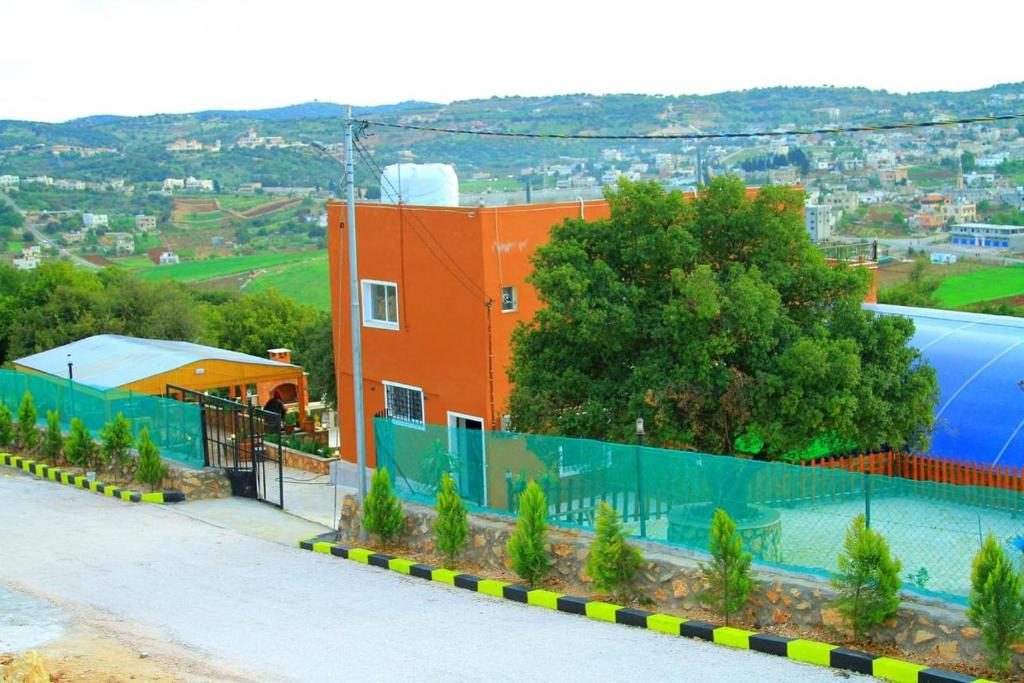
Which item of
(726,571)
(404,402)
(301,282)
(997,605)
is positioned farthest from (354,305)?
(301,282)

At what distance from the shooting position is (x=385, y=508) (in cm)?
1655

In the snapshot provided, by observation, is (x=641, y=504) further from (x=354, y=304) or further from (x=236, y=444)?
(x=236, y=444)

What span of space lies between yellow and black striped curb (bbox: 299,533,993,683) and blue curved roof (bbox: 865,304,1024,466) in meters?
12.0

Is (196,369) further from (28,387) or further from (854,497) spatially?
(854,497)

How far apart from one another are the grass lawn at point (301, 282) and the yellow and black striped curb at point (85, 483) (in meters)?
68.3

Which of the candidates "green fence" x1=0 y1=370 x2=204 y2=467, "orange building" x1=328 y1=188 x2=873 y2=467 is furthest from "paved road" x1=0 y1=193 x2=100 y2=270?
"orange building" x1=328 y1=188 x2=873 y2=467

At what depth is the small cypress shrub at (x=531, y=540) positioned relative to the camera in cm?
1395

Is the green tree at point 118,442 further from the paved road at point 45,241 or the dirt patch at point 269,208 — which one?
the dirt patch at point 269,208

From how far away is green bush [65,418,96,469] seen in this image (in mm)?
23766

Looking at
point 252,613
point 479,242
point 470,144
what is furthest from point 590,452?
point 470,144

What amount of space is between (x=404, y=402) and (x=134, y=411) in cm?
659

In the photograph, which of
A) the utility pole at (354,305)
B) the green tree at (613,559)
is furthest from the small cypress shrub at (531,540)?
the utility pole at (354,305)

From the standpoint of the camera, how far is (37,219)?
110 meters

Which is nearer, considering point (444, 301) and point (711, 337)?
point (711, 337)
